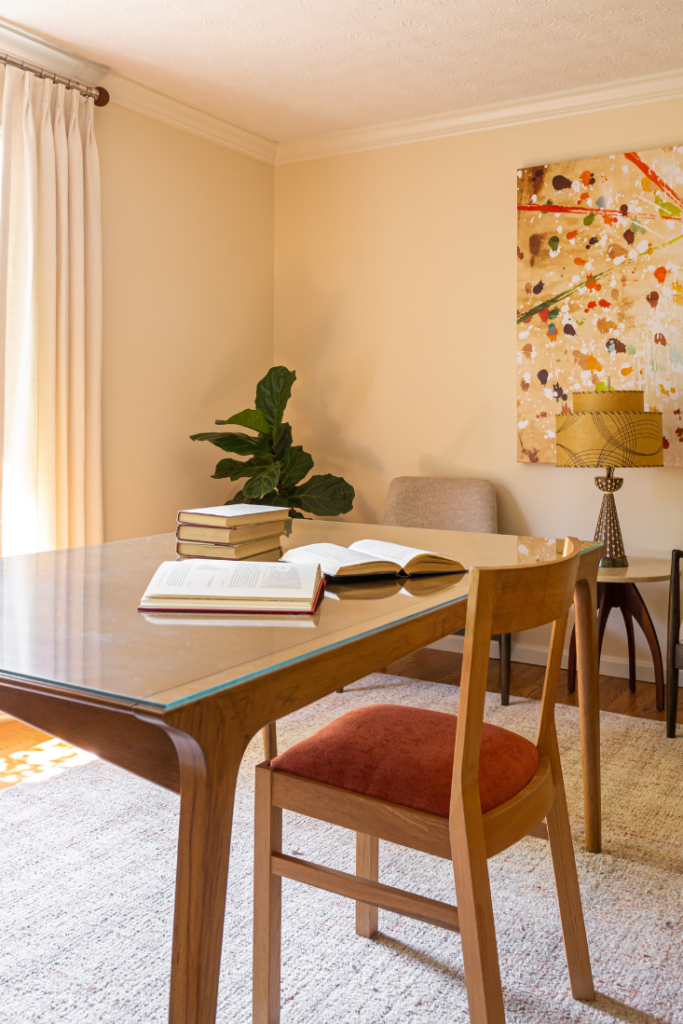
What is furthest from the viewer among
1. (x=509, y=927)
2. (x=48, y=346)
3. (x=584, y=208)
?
(x=584, y=208)

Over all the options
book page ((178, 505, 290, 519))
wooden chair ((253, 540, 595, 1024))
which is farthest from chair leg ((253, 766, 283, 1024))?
book page ((178, 505, 290, 519))

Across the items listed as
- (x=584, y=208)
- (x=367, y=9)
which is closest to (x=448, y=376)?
(x=584, y=208)

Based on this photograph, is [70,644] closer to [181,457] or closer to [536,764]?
[536,764]

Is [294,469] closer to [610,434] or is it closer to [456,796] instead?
[610,434]

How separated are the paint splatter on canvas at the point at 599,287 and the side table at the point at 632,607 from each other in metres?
0.52

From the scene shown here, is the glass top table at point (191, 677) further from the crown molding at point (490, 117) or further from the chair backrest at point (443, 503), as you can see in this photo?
the crown molding at point (490, 117)

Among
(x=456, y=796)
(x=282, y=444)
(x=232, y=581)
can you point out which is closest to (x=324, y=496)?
(x=282, y=444)

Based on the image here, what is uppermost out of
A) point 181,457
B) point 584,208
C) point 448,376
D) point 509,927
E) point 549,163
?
point 549,163

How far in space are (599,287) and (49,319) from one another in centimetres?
236

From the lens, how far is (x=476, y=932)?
1.24 meters

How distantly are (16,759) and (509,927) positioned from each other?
1.72m

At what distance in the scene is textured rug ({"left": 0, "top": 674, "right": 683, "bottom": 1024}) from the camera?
1.55 metres

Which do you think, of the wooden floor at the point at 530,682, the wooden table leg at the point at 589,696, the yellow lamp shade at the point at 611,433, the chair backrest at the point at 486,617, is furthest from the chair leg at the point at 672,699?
the chair backrest at the point at 486,617

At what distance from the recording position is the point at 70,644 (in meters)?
1.09
